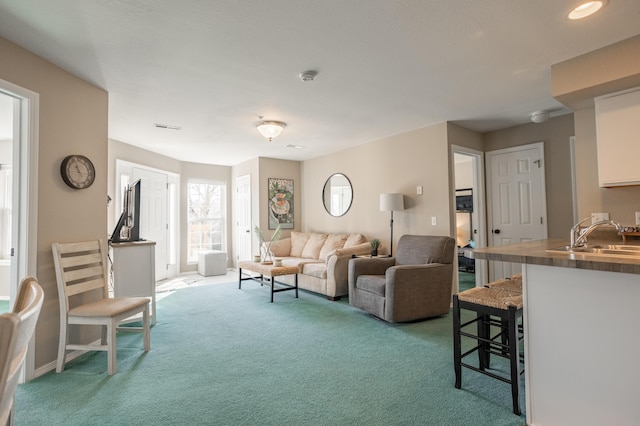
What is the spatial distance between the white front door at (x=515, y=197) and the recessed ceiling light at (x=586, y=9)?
2574mm

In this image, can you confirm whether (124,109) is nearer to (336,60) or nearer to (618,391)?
(336,60)

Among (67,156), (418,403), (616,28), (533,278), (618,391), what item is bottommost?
(418,403)

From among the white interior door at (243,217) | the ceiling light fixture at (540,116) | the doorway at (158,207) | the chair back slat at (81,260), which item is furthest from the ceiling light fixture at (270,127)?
the ceiling light fixture at (540,116)

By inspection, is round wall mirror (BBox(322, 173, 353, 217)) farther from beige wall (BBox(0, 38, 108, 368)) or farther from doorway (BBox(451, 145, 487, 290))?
beige wall (BBox(0, 38, 108, 368))

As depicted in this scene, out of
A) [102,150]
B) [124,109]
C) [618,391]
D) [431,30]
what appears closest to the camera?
[618,391]

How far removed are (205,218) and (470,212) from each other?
567cm

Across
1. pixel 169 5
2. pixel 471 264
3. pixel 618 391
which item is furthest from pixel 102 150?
pixel 471 264

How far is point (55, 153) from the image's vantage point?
2.60m

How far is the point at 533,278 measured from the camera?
1.71 m

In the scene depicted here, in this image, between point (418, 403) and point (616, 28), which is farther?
point (616, 28)

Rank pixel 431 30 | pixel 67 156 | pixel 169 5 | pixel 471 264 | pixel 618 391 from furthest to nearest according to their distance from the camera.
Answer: pixel 471 264
pixel 67 156
pixel 431 30
pixel 169 5
pixel 618 391

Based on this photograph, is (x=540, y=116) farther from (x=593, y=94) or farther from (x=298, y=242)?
(x=298, y=242)

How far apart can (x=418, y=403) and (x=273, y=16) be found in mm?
2518

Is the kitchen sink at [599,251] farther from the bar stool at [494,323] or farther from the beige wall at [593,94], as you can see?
the beige wall at [593,94]
